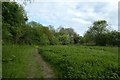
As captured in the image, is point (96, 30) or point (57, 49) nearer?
point (57, 49)

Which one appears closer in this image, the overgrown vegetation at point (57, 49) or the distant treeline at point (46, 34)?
the overgrown vegetation at point (57, 49)

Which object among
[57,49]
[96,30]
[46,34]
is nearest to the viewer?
[57,49]

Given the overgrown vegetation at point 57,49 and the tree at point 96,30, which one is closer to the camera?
the overgrown vegetation at point 57,49

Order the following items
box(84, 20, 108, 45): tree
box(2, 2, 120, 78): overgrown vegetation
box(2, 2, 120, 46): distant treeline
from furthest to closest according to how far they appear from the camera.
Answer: box(84, 20, 108, 45): tree, box(2, 2, 120, 46): distant treeline, box(2, 2, 120, 78): overgrown vegetation

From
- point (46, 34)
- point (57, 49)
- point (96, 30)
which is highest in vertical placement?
point (96, 30)

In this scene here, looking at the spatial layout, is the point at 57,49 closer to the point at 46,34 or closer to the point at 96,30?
the point at 46,34

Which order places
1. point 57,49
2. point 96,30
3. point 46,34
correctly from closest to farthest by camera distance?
point 57,49, point 46,34, point 96,30

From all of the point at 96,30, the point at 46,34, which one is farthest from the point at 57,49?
the point at 96,30

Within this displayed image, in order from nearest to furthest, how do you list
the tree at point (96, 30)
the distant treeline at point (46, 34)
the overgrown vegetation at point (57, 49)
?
the overgrown vegetation at point (57, 49) → the distant treeline at point (46, 34) → the tree at point (96, 30)

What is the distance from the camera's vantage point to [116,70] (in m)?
10.2

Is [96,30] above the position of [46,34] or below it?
above

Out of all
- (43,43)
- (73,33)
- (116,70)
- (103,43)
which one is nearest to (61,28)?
(73,33)

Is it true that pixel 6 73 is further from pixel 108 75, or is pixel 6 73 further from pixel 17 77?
pixel 108 75

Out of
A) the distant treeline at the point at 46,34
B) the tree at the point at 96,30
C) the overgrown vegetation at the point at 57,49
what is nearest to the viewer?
the overgrown vegetation at the point at 57,49
